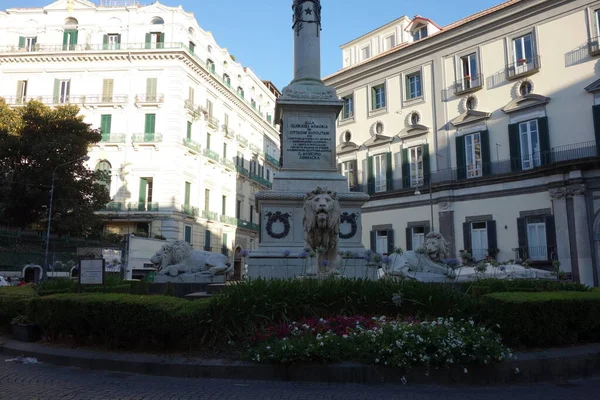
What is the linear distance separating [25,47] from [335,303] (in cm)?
4610

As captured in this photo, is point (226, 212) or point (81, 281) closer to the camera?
point (81, 281)

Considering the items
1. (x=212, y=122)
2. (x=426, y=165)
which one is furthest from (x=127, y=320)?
(x=212, y=122)

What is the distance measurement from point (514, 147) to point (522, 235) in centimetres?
557

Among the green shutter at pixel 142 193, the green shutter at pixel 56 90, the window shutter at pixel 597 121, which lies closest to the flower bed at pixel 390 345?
the window shutter at pixel 597 121

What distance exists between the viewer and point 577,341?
7102 mm

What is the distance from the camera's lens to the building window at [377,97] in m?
38.6

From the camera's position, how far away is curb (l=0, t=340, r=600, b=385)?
5.82 meters

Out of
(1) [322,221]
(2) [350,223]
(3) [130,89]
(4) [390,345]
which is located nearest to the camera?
(4) [390,345]

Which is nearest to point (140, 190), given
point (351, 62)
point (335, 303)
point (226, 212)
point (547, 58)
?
point (226, 212)

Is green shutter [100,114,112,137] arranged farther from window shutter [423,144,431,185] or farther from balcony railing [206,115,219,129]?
window shutter [423,144,431,185]

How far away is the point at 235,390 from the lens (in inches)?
219

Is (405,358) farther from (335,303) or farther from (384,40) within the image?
(384,40)

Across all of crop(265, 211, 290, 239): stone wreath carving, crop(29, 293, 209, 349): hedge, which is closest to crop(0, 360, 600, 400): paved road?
crop(29, 293, 209, 349): hedge

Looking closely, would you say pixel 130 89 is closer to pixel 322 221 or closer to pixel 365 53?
pixel 365 53
